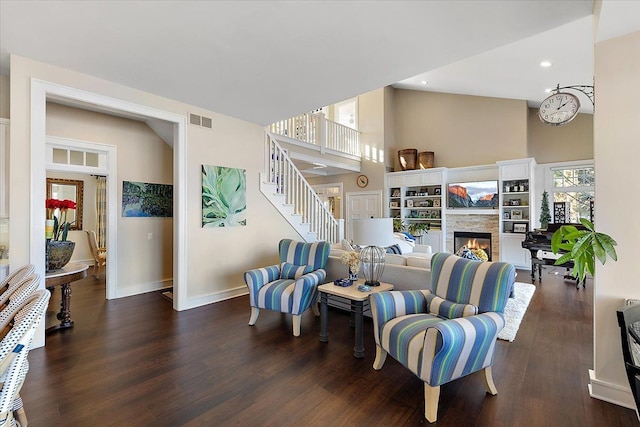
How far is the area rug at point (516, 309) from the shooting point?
3.25 m

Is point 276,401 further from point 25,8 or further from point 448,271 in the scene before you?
point 25,8

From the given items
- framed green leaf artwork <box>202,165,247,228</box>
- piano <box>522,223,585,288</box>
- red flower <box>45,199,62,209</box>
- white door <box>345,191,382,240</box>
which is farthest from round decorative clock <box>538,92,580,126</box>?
red flower <box>45,199,62,209</box>

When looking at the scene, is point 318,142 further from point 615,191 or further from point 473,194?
point 615,191

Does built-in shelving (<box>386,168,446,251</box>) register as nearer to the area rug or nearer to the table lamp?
the area rug

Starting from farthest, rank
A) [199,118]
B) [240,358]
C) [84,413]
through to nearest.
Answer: [199,118] < [240,358] < [84,413]

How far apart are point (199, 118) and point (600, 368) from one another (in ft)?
16.4

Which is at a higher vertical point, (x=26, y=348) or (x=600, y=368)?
(x=26, y=348)

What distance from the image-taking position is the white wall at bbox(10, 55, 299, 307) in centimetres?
285

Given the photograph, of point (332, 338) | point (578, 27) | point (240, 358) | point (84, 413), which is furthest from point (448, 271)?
point (578, 27)

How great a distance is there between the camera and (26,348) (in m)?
1.34

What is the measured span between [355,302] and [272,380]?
975mm

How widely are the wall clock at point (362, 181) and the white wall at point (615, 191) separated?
695 centimetres

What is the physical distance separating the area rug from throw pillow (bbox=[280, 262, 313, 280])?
228 cm

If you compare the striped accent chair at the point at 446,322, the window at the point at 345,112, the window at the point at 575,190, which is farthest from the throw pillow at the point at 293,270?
the window at the point at 345,112
